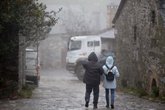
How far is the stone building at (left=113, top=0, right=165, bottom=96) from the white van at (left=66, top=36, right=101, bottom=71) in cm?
470

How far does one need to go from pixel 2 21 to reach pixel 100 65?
4.56 m

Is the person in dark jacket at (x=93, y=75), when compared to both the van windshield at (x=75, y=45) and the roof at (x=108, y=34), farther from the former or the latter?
the roof at (x=108, y=34)

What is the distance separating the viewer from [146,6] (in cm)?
2069

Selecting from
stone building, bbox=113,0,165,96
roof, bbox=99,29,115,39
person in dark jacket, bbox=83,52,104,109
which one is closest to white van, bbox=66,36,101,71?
stone building, bbox=113,0,165,96

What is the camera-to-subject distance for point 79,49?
1308 inches

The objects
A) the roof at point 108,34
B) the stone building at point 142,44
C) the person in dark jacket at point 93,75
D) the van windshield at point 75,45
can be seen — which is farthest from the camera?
the roof at point 108,34

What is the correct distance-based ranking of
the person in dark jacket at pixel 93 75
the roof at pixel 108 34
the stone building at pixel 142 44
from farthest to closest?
1. the roof at pixel 108 34
2. the stone building at pixel 142 44
3. the person in dark jacket at pixel 93 75

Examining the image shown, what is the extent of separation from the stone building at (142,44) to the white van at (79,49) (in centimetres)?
470

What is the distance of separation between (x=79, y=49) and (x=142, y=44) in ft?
38.5

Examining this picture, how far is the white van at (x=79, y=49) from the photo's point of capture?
108 feet

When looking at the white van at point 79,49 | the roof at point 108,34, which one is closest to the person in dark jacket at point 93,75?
the white van at point 79,49

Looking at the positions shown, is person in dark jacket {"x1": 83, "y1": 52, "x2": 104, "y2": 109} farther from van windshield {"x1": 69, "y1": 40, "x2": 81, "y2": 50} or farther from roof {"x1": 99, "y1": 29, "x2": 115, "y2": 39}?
roof {"x1": 99, "y1": 29, "x2": 115, "y2": 39}

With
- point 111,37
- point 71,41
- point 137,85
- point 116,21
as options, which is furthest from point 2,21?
point 111,37

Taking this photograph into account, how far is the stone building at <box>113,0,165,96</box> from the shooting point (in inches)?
735
